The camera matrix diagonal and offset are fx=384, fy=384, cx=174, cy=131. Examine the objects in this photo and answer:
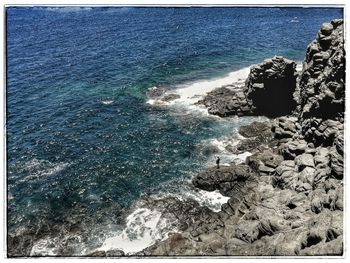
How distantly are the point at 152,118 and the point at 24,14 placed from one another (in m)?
88.8

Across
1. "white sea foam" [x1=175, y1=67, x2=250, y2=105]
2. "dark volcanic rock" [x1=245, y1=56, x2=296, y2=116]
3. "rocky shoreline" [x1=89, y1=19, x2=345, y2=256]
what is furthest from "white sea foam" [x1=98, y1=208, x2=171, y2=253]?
"white sea foam" [x1=175, y1=67, x2=250, y2=105]

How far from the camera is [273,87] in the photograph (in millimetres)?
63406

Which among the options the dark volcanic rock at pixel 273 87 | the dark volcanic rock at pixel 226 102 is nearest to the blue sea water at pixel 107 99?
the dark volcanic rock at pixel 226 102

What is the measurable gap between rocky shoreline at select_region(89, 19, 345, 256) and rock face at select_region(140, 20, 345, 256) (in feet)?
0.32

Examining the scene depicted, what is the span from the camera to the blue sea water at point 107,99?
46.2 m

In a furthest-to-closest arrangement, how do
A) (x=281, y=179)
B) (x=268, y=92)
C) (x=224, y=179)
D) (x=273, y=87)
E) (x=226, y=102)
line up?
(x=226, y=102) → (x=268, y=92) → (x=273, y=87) → (x=224, y=179) → (x=281, y=179)

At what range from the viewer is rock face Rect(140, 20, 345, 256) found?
3142 centimetres

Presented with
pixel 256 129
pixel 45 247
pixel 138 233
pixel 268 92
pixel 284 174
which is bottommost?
pixel 45 247

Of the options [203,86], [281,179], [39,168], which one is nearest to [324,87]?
[281,179]

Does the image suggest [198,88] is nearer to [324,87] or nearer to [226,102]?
[226,102]

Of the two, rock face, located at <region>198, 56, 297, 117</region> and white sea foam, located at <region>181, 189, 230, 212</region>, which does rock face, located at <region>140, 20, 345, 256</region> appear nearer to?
→ rock face, located at <region>198, 56, 297, 117</region>

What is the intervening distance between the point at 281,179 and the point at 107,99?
41125 mm

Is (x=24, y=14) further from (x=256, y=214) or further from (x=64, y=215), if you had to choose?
(x=256, y=214)

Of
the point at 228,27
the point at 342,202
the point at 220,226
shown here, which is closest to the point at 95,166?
the point at 220,226
